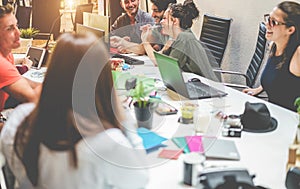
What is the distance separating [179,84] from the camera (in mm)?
2318

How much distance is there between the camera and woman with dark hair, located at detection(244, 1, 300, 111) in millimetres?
2555

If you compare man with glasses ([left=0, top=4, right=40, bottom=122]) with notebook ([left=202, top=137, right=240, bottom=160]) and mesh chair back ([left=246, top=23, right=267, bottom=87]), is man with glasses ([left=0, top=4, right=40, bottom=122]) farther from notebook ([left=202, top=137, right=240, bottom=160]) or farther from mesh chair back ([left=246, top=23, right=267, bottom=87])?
mesh chair back ([left=246, top=23, right=267, bottom=87])

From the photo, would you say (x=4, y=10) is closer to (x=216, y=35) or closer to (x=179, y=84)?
(x=179, y=84)

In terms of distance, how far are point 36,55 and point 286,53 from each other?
6.21ft

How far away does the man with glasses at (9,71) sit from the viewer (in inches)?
92.0

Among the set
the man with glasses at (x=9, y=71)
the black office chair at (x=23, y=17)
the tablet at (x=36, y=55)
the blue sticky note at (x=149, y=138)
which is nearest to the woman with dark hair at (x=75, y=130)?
the blue sticky note at (x=149, y=138)

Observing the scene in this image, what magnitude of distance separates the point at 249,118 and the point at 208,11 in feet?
8.61

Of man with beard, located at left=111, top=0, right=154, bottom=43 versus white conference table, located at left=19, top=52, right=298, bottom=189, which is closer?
white conference table, located at left=19, top=52, right=298, bottom=189

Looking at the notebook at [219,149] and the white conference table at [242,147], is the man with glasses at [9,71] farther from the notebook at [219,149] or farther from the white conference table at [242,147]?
the notebook at [219,149]

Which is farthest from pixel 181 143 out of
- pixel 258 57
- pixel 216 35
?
pixel 216 35

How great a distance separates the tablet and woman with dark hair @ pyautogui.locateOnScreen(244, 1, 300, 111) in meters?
1.72

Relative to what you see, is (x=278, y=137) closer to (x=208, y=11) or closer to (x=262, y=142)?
(x=262, y=142)

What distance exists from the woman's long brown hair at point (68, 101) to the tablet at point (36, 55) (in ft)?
5.97

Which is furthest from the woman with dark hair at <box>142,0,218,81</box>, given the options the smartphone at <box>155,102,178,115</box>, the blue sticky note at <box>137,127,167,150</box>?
the blue sticky note at <box>137,127,167,150</box>
